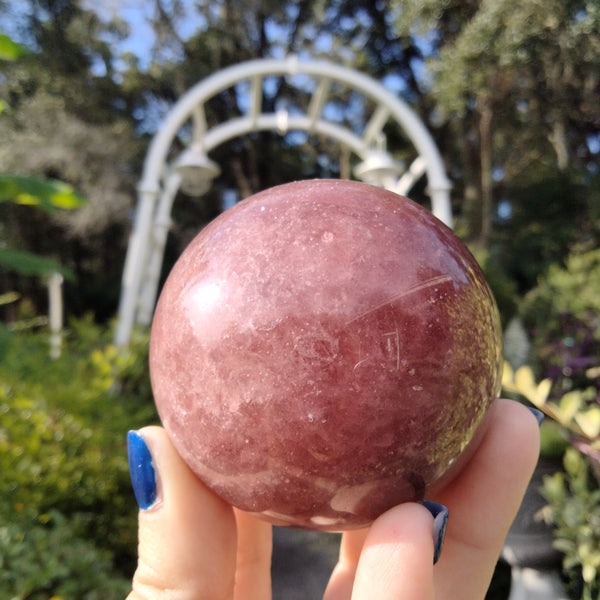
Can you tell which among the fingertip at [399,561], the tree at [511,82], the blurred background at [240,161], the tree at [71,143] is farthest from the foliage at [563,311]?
the tree at [71,143]

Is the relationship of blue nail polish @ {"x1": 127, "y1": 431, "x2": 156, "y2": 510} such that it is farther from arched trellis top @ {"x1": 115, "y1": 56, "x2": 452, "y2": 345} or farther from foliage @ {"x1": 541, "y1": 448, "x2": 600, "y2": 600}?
arched trellis top @ {"x1": 115, "y1": 56, "x2": 452, "y2": 345}

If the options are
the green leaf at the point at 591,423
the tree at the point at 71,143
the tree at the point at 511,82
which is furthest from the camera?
the tree at the point at 71,143

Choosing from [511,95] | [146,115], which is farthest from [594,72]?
[146,115]

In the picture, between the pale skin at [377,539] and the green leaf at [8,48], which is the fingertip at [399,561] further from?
the green leaf at [8,48]

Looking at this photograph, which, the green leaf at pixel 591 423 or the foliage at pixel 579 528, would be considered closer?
the green leaf at pixel 591 423

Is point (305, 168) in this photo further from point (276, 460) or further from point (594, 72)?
point (276, 460)

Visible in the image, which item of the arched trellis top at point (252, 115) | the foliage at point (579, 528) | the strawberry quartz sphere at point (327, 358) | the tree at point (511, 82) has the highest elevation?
the tree at point (511, 82)
